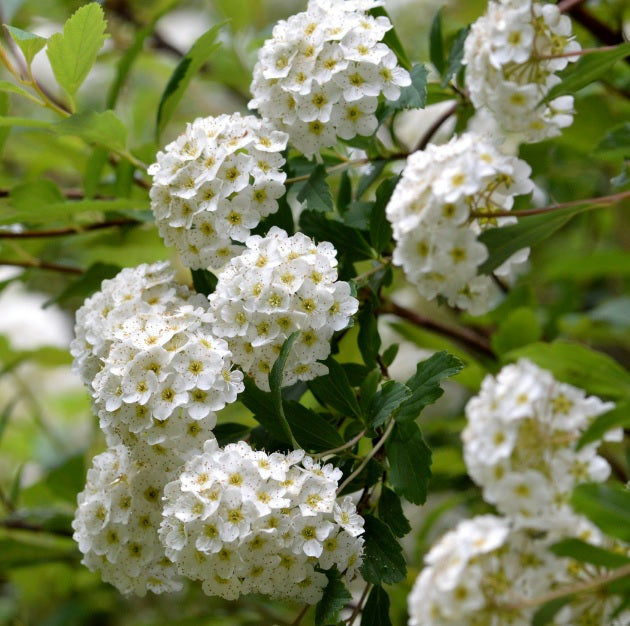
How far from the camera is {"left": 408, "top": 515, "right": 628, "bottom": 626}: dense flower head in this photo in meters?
0.58

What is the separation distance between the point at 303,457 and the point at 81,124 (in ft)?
1.45

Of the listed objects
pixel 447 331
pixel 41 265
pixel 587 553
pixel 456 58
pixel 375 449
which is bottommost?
pixel 447 331

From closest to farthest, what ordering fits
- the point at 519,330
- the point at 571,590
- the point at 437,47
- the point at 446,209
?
the point at 571,590
the point at 446,209
the point at 437,47
the point at 519,330

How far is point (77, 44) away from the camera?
93 cm

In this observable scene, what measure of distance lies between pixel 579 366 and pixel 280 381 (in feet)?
0.79

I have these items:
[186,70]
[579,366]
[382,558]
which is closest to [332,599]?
[382,558]

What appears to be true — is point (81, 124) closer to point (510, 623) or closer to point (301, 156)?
point (301, 156)

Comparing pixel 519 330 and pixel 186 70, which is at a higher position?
pixel 186 70

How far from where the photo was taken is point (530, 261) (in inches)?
77.4

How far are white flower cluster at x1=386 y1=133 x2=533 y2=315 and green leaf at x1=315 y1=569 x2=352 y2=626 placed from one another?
25 centimetres

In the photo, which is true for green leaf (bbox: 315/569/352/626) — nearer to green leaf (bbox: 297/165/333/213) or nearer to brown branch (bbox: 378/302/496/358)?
green leaf (bbox: 297/165/333/213)

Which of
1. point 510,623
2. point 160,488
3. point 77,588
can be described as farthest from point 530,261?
point 510,623

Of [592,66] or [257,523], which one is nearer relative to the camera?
[257,523]

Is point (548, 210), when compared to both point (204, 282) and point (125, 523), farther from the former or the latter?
point (125, 523)
